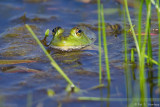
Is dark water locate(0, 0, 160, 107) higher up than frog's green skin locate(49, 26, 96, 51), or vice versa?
frog's green skin locate(49, 26, 96, 51)

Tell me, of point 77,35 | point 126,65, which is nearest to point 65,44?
point 77,35

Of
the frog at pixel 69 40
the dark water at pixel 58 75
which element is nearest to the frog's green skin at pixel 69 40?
the frog at pixel 69 40

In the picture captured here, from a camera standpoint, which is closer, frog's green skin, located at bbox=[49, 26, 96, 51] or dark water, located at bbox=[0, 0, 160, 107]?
dark water, located at bbox=[0, 0, 160, 107]

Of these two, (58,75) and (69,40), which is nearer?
(58,75)

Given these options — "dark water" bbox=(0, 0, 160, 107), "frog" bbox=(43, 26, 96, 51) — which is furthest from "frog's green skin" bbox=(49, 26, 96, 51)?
"dark water" bbox=(0, 0, 160, 107)

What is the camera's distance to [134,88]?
9.97 ft

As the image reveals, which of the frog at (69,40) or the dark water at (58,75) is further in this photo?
the frog at (69,40)

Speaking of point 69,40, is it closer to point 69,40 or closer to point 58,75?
point 69,40

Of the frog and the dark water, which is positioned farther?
the frog

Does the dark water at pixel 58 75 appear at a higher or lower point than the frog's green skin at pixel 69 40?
lower

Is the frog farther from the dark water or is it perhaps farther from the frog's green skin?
the dark water

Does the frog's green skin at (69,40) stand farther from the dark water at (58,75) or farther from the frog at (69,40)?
the dark water at (58,75)

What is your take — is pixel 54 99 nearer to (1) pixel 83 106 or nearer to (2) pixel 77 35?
(1) pixel 83 106

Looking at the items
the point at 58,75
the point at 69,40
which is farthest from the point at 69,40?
the point at 58,75
